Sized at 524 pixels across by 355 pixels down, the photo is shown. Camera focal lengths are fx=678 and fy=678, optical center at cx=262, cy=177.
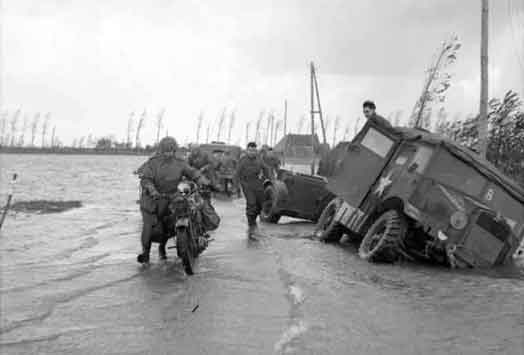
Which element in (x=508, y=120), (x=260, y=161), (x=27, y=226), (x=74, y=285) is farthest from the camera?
(x=508, y=120)

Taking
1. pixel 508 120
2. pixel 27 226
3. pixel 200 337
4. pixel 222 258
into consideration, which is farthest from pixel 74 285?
pixel 508 120

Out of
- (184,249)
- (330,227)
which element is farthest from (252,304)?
(330,227)

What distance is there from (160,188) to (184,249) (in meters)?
1.25

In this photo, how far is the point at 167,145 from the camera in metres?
9.20

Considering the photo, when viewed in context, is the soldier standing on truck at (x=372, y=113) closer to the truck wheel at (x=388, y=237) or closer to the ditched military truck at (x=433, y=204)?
the ditched military truck at (x=433, y=204)

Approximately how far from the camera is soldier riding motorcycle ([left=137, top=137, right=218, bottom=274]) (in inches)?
355

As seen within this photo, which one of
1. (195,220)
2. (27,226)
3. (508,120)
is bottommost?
(27,226)

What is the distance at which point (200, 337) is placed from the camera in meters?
5.53

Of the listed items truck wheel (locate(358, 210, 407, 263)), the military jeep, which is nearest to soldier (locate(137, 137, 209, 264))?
truck wheel (locate(358, 210, 407, 263))

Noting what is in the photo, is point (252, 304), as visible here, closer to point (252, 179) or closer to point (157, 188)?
point (157, 188)

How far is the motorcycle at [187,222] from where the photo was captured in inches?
325

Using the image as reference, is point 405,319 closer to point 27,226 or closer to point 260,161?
point 260,161

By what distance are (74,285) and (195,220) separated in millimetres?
1905

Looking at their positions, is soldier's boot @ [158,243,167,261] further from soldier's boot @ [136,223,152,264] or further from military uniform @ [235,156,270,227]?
military uniform @ [235,156,270,227]
